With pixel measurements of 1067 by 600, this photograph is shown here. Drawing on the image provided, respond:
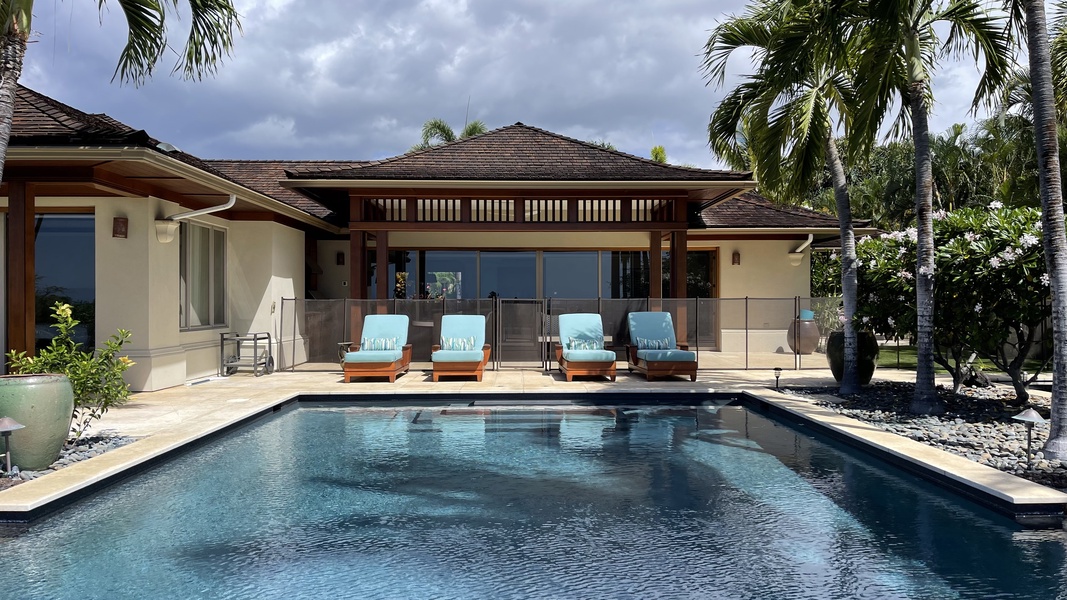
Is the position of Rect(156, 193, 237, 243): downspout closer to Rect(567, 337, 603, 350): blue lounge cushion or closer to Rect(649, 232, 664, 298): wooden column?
Rect(567, 337, 603, 350): blue lounge cushion

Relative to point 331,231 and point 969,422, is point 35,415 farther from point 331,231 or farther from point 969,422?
point 331,231

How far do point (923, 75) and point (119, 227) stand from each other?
1095cm

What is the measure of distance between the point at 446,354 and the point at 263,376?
141 inches

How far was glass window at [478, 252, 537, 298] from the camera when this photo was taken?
54.7 ft

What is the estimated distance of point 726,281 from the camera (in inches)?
693

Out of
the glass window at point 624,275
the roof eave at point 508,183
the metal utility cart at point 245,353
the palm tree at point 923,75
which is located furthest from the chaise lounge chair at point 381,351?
the palm tree at point 923,75

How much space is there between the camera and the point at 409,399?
11.0 meters

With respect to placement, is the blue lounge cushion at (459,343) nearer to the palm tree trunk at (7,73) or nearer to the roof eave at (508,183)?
the roof eave at (508,183)

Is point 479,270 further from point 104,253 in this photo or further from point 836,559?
point 836,559

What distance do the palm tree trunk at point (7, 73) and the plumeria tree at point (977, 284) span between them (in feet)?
32.9

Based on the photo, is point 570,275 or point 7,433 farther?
point 570,275

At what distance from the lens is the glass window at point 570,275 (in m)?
16.9

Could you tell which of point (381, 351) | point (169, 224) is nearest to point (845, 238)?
point (381, 351)

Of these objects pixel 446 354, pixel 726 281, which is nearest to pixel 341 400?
pixel 446 354
